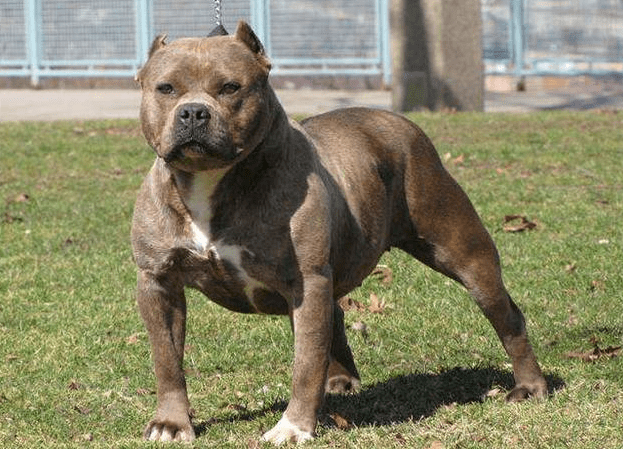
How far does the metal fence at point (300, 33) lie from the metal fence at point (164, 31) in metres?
0.02

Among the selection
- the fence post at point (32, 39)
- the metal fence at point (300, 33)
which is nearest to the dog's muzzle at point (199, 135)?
the metal fence at point (300, 33)

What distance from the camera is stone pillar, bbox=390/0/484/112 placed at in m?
17.6

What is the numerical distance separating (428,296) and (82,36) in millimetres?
15903

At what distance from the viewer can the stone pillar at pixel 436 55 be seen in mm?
17609

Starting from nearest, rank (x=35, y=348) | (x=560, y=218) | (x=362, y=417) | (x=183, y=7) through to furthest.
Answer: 1. (x=362, y=417)
2. (x=35, y=348)
3. (x=560, y=218)
4. (x=183, y=7)

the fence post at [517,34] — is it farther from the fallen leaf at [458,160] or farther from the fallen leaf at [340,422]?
the fallen leaf at [340,422]

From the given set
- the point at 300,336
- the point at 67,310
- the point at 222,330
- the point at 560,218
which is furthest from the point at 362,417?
the point at 560,218

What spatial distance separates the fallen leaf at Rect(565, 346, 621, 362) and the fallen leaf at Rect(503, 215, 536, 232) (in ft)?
11.5

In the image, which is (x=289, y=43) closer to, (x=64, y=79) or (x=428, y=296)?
(x=64, y=79)

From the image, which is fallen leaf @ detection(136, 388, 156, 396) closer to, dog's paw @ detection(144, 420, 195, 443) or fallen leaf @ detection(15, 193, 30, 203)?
dog's paw @ detection(144, 420, 195, 443)

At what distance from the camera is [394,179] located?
6512 millimetres

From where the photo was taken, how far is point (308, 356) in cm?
573

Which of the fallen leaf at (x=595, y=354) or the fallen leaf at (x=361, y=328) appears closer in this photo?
the fallen leaf at (x=595, y=354)

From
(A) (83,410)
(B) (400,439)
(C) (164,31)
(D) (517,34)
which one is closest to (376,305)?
(A) (83,410)
